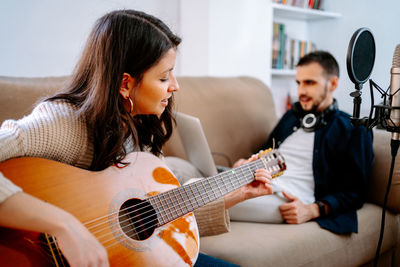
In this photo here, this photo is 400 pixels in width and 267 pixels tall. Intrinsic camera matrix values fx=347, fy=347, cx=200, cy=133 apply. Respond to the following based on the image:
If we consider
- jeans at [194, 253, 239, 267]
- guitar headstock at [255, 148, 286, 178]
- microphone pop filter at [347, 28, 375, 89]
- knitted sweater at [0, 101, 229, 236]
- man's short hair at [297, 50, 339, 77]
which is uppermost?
microphone pop filter at [347, 28, 375, 89]

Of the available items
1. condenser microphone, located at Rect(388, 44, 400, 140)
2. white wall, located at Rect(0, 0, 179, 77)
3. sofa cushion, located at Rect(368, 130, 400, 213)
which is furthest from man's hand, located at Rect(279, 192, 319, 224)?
white wall, located at Rect(0, 0, 179, 77)

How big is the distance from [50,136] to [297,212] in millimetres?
946

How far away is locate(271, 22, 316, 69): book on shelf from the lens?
266cm

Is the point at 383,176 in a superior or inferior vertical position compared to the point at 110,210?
inferior

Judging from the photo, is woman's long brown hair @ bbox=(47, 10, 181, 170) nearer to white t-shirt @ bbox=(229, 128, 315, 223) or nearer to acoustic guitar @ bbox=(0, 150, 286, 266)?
acoustic guitar @ bbox=(0, 150, 286, 266)

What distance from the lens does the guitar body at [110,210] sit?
663mm

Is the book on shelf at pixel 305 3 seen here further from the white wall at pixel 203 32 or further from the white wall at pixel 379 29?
the white wall at pixel 379 29

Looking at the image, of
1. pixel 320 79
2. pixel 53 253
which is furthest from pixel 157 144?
pixel 320 79

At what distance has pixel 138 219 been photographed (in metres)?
0.84

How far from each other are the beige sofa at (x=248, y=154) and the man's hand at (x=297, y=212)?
1.2 inches

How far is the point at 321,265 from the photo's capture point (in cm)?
121

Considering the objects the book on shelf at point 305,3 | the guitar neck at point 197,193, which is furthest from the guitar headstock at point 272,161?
the book on shelf at point 305,3

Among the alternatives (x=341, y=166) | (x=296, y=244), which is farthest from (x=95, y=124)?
(x=341, y=166)

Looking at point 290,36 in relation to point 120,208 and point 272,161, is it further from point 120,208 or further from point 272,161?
point 120,208
